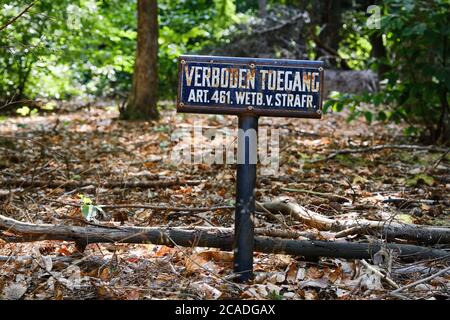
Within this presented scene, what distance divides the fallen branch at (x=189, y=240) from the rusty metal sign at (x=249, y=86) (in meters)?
0.83

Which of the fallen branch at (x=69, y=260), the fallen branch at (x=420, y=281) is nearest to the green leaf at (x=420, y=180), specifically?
the fallen branch at (x=420, y=281)

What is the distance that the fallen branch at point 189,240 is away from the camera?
349 centimetres

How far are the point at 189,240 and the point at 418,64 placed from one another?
4.71 m

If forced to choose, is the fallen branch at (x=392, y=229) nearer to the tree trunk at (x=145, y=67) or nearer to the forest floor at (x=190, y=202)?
the forest floor at (x=190, y=202)

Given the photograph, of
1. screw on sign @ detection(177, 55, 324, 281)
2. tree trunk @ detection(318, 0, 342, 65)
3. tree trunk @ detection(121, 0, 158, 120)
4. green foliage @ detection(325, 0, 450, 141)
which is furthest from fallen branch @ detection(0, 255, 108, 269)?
tree trunk @ detection(318, 0, 342, 65)

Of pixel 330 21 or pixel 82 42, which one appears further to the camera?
pixel 330 21

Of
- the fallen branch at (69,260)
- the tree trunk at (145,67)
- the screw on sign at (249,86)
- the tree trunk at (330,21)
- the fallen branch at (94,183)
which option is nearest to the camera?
the screw on sign at (249,86)

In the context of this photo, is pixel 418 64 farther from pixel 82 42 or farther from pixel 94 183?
pixel 82 42

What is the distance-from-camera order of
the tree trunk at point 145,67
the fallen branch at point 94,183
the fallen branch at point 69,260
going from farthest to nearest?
the tree trunk at point 145,67
the fallen branch at point 94,183
the fallen branch at point 69,260

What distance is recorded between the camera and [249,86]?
3.24 m

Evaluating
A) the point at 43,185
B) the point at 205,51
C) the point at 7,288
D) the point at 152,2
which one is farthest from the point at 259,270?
the point at 205,51

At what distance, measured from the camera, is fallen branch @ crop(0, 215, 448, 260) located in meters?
3.49

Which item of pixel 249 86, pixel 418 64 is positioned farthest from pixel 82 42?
pixel 249 86

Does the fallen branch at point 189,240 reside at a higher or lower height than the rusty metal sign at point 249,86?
lower
